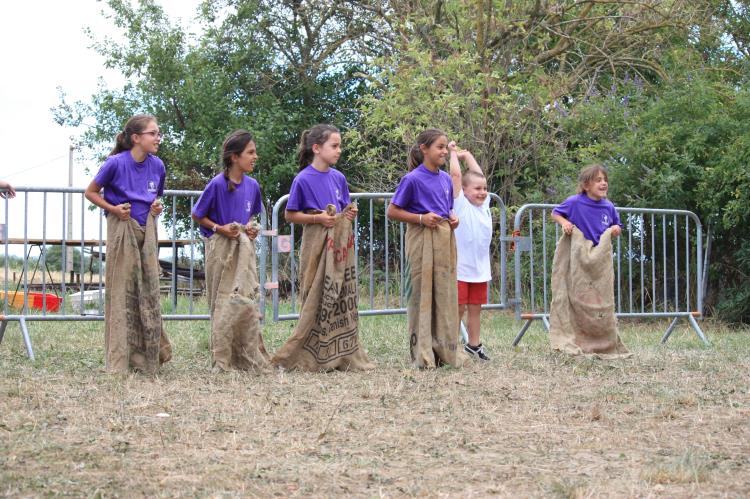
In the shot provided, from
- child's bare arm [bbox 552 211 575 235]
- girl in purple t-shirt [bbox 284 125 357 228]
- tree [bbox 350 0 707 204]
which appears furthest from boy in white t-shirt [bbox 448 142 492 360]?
tree [bbox 350 0 707 204]

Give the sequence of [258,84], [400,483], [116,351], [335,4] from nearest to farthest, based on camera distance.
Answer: [400,483] → [116,351] → [335,4] → [258,84]

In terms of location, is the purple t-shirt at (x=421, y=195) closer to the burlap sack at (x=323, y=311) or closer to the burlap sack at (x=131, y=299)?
the burlap sack at (x=323, y=311)

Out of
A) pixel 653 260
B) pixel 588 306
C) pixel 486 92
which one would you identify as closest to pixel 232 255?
pixel 588 306

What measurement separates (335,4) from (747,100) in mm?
8947

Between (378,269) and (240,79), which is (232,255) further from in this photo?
(240,79)

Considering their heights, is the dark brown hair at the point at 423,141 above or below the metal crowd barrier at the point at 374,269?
above

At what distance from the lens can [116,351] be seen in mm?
6480

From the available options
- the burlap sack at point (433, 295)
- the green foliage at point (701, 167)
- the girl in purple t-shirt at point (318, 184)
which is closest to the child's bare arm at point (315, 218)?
the girl in purple t-shirt at point (318, 184)

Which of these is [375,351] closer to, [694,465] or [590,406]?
[590,406]

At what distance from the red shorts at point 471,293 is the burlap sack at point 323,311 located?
1126mm

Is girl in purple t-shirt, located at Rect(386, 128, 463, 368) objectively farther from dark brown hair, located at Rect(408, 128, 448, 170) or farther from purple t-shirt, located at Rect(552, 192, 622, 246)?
Result: purple t-shirt, located at Rect(552, 192, 622, 246)

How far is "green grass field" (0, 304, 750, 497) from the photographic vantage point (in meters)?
3.69

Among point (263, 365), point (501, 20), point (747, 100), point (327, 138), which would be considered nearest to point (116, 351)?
point (263, 365)

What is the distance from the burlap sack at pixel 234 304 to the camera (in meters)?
6.66
